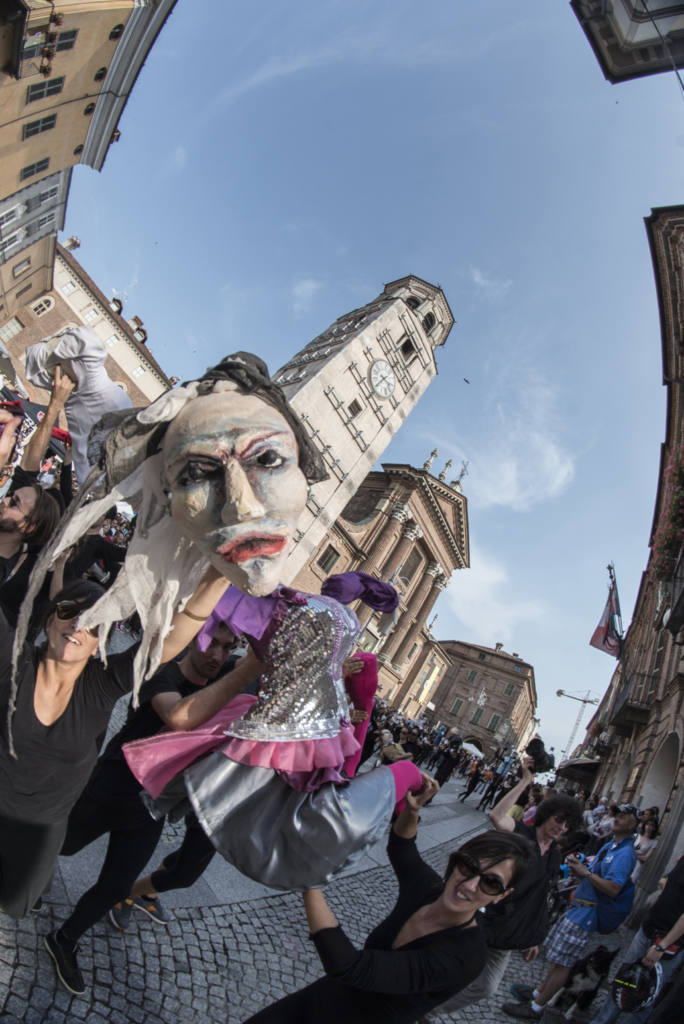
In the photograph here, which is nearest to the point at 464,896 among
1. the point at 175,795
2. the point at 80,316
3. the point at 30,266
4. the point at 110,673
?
the point at 175,795

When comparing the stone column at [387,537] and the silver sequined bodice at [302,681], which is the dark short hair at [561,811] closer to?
the silver sequined bodice at [302,681]

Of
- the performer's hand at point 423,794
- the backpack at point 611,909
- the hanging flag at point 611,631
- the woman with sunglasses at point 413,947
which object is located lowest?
the woman with sunglasses at point 413,947

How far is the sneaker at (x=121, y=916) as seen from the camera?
280cm

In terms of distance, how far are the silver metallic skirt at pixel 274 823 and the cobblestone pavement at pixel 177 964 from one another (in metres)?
1.44

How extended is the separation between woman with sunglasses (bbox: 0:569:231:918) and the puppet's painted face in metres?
0.80

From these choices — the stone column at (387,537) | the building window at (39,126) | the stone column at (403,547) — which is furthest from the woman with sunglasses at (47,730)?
the stone column at (403,547)

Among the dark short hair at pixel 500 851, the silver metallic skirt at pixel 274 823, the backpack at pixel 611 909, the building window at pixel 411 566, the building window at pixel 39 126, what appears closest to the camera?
the silver metallic skirt at pixel 274 823

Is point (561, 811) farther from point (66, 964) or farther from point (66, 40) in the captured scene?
point (66, 40)

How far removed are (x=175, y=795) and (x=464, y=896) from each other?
109cm

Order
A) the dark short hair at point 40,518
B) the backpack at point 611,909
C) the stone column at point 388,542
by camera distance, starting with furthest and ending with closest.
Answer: the stone column at point 388,542 < the backpack at point 611,909 < the dark short hair at point 40,518

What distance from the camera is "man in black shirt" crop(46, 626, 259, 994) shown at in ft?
7.47

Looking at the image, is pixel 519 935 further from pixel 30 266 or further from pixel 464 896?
pixel 30 266

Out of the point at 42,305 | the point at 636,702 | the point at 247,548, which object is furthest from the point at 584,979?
the point at 42,305

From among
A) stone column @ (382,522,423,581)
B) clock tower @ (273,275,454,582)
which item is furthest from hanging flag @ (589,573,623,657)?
stone column @ (382,522,423,581)
